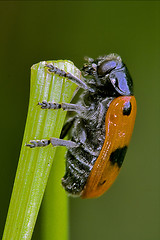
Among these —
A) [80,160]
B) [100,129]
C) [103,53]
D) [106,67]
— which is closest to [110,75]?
[106,67]

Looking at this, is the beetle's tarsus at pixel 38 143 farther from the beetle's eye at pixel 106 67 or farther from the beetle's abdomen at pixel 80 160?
the beetle's eye at pixel 106 67

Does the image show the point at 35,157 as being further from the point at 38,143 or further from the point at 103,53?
the point at 103,53

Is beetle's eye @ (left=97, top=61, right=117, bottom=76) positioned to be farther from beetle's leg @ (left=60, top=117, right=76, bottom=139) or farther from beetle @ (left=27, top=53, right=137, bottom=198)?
beetle's leg @ (left=60, top=117, right=76, bottom=139)

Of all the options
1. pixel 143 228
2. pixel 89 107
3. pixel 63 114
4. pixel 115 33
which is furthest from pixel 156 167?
pixel 63 114

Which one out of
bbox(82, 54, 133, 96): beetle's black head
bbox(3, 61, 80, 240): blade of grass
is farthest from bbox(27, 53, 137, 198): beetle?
bbox(3, 61, 80, 240): blade of grass

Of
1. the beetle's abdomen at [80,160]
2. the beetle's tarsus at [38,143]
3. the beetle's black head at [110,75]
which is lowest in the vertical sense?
the beetle's abdomen at [80,160]

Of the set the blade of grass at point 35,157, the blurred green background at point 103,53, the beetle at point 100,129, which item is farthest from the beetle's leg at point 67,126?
the blade of grass at point 35,157

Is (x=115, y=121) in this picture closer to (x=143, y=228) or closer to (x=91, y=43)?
(x=91, y=43)
